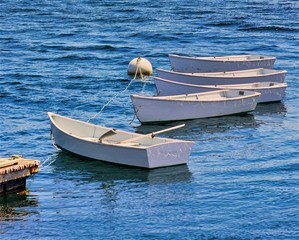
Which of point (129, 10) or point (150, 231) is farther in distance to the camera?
point (129, 10)

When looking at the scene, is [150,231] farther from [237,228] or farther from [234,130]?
[234,130]

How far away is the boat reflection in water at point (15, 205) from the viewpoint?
94.7ft

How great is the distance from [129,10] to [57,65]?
18.9m

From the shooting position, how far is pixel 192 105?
1588 inches

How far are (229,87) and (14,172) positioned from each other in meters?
16.6

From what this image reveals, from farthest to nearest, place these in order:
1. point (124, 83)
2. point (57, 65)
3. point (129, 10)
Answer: point (129, 10)
point (57, 65)
point (124, 83)

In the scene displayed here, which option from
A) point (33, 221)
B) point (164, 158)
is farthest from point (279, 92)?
point (33, 221)

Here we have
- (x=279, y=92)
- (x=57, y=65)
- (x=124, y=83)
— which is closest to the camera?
(x=279, y=92)

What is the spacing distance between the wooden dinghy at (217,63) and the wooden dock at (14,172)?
21266mm

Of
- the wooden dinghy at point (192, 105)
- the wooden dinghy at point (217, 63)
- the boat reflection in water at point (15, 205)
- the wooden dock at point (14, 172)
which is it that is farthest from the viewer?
the wooden dinghy at point (217, 63)

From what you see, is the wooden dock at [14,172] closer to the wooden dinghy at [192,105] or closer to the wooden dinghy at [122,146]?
the wooden dinghy at [122,146]

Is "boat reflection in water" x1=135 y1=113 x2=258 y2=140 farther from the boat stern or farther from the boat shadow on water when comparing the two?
the boat shadow on water

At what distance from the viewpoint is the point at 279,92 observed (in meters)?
44.7

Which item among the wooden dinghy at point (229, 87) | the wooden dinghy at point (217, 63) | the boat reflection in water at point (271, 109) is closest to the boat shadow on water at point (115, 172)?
the wooden dinghy at point (229, 87)
